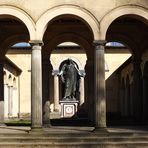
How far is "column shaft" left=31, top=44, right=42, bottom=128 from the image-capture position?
65.8ft

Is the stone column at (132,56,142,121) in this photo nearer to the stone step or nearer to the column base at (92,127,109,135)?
the column base at (92,127,109,135)

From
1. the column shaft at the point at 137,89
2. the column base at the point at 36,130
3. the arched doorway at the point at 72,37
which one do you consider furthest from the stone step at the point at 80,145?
the arched doorway at the point at 72,37

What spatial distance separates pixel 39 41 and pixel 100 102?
148 inches

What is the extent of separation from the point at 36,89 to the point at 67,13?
11.7 ft

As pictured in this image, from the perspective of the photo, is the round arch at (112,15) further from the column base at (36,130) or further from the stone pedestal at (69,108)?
the stone pedestal at (69,108)

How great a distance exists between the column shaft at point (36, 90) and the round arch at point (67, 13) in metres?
0.91

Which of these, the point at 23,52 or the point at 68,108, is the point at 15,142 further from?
the point at 23,52

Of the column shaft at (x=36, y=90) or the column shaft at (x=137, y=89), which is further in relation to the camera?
the column shaft at (x=137, y=89)

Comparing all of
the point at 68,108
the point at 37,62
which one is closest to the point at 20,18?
the point at 37,62

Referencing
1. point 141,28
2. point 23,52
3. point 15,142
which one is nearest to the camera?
point 15,142

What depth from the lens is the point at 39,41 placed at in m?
20.3

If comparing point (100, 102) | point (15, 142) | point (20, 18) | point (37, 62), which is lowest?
point (15, 142)

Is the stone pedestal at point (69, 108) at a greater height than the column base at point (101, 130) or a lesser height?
greater

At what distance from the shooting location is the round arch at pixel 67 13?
20234mm
